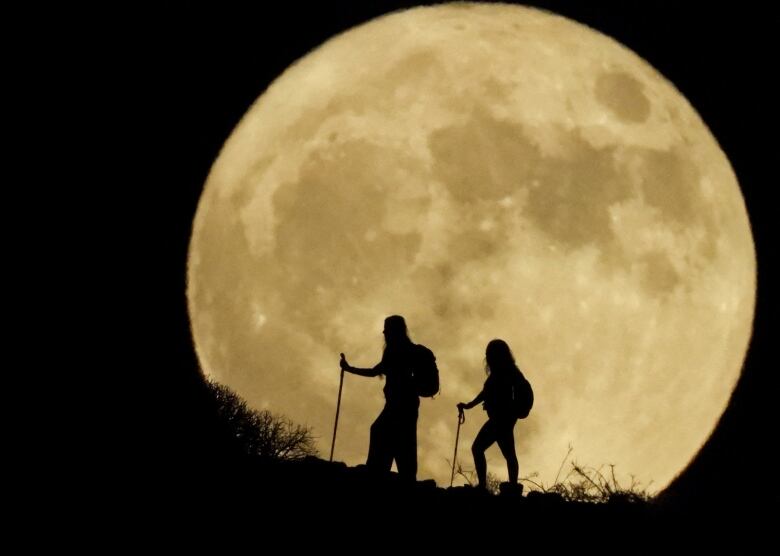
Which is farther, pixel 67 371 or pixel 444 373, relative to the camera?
pixel 444 373

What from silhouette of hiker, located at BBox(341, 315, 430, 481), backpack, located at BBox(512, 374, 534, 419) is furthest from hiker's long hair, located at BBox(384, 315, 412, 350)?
backpack, located at BBox(512, 374, 534, 419)

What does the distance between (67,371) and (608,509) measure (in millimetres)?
6206

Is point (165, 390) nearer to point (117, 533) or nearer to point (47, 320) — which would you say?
point (47, 320)

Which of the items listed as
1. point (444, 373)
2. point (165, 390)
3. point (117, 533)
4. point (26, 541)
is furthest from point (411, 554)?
point (444, 373)

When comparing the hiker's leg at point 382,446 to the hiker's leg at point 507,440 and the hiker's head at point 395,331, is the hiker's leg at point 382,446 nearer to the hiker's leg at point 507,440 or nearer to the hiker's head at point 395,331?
the hiker's head at point 395,331

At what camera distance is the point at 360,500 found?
463 cm

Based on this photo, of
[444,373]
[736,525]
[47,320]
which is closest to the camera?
[736,525]

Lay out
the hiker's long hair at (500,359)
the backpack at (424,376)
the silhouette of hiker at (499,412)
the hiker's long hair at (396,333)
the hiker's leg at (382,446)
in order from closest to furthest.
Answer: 1. the hiker's leg at (382,446)
2. the backpack at (424,376)
3. the hiker's long hair at (396,333)
4. the silhouette of hiker at (499,412)
5. the hiker's long hair at (500,359)

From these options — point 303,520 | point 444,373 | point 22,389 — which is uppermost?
point 444,373

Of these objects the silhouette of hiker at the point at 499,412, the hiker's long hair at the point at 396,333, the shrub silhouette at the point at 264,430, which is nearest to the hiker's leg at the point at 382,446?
the hiker's long hair at the point at 396,333

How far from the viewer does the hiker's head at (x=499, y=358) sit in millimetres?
6348

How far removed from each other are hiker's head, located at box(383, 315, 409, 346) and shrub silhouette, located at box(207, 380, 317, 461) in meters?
2.50

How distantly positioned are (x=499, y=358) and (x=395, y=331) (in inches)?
43.0

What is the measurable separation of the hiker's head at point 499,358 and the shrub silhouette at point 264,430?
2796 millimetres
